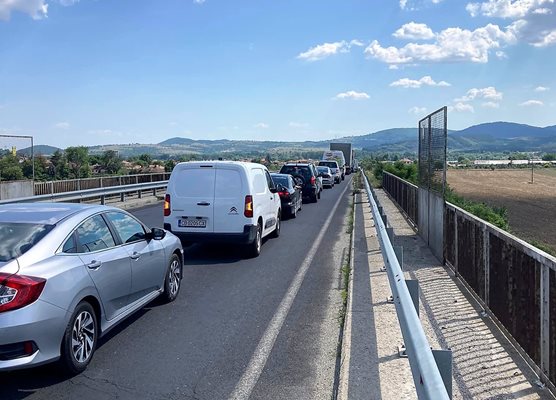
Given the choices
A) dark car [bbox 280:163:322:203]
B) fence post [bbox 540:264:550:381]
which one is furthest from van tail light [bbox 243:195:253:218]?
dark car [bbox 280:163:322:203]

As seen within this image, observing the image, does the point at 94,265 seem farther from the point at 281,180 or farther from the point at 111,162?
the point at 111,162

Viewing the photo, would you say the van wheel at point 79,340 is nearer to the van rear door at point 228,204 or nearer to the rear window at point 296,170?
the van rear door at point 228,204

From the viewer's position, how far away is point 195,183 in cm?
1173

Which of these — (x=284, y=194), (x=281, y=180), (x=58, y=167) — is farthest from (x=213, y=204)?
(x=58, y=167)

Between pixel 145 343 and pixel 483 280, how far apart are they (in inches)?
162

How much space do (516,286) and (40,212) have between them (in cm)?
472

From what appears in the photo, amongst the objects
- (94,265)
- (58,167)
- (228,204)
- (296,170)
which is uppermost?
(58,167)

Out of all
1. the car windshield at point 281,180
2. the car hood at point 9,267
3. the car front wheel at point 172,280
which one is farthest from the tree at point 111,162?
the car hood at point 9,267

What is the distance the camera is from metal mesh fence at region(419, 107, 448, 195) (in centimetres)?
1082

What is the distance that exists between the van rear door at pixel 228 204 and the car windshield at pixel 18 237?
6.16m

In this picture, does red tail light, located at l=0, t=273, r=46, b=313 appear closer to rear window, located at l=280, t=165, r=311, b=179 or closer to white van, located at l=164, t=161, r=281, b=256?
white van, located at l=164, t=161, r=281, b=256

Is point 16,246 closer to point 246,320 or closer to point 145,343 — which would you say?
point 145,343

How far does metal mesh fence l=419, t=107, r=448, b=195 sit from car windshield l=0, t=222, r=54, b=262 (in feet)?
23.9

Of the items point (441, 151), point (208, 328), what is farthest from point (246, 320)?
point (441, 151)
